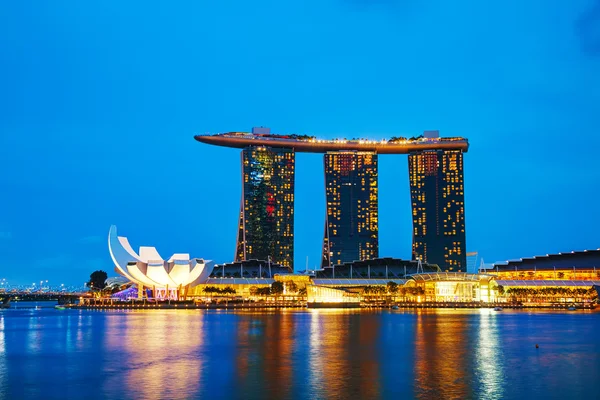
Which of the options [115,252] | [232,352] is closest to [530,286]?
[115,252]

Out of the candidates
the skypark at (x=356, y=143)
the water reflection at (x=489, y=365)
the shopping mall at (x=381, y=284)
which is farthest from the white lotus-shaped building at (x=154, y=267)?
the water reflection at (x=489, y=365)

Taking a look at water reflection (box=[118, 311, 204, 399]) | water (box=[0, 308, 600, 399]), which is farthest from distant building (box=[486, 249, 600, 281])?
water reflection (box=[118, 311, 204, 399])

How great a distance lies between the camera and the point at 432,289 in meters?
136

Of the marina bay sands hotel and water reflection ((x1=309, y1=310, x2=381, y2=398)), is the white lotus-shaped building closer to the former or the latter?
the marina bay sands hotel

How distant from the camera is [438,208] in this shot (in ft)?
602

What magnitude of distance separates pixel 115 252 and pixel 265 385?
92.4m

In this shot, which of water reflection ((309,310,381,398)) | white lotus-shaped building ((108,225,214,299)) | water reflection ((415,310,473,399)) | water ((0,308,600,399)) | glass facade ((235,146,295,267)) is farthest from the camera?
glass facade ((235,146,295,267))

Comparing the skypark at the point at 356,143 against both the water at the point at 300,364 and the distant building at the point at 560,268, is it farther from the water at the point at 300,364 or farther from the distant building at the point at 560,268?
the water at the point at 300,364

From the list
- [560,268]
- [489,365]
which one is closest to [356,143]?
[560,268]

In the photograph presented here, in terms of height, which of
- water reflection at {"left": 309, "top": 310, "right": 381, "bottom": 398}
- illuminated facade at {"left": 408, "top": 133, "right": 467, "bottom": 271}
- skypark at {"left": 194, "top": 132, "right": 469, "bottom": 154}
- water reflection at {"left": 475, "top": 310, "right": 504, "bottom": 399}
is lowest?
water reflection at {"left": 475, "top": 310, "right": 504, "bottom": 399}

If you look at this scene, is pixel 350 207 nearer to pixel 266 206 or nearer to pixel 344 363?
pixel 266 206

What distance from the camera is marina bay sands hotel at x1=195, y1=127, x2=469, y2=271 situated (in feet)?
583

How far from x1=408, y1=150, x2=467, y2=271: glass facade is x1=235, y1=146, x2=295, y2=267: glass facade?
32.8 meters

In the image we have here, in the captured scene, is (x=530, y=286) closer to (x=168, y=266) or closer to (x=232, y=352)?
(x=168, y=266)
